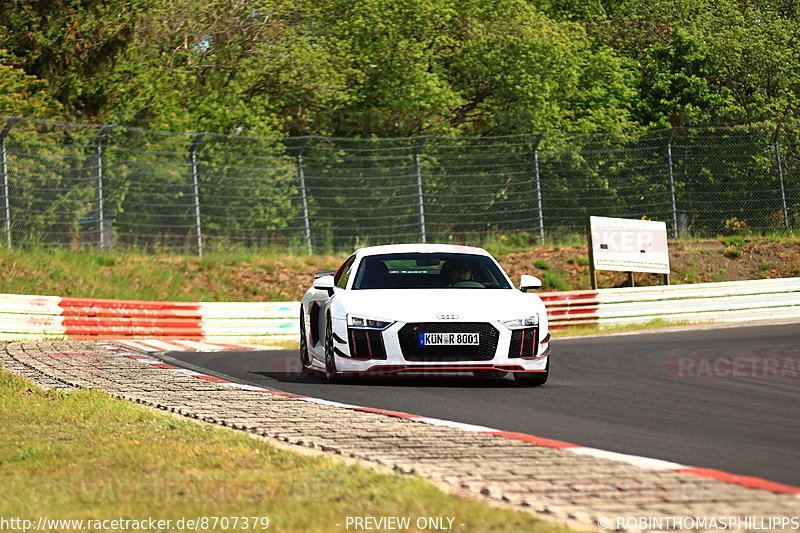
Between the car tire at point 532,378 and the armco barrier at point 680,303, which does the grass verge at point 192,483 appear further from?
the armco barrier at point 680,303

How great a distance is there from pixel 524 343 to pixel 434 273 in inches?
62.7

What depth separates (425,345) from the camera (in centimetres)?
1160

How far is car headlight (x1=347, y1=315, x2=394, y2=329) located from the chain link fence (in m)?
14.0

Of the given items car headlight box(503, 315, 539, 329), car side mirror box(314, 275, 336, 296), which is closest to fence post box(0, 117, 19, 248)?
car side mirror box(314, 275, 336, 296)

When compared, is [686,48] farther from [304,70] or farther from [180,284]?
[180,284]

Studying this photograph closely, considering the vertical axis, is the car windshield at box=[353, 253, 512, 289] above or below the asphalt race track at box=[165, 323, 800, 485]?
above

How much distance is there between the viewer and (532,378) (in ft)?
39.7

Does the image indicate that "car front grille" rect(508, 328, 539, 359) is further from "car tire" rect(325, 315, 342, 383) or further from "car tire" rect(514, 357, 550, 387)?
"car tire" rect(325, 315, 342, 383)

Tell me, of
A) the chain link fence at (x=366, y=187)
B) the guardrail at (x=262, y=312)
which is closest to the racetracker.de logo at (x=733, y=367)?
the guardrail at (x=262, y=312)

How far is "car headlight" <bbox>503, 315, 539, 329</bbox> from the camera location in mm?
11719

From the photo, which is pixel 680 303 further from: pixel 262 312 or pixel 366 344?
pixel 366 344

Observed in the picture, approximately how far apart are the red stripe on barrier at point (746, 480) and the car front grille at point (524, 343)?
538 cm

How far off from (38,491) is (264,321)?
52.8ft

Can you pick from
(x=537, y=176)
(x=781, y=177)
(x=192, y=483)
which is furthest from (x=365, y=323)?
(x=781, y=177)
